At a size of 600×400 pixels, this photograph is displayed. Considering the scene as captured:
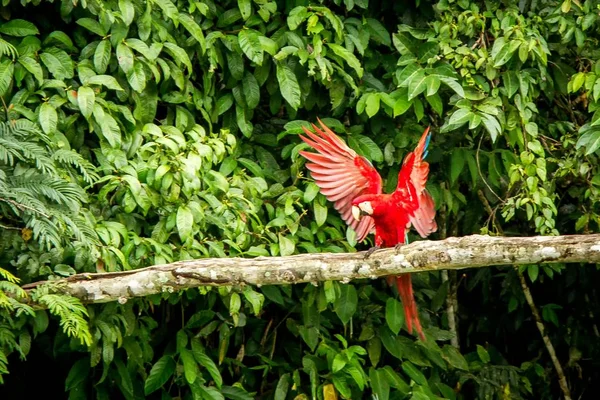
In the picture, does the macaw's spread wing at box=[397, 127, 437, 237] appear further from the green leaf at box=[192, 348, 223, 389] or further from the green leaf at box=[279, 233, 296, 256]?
the green leaf at box=[192, 348, 223, 389]

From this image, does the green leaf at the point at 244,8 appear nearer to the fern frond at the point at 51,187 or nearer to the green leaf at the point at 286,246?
the green leaf at the point at 286,246

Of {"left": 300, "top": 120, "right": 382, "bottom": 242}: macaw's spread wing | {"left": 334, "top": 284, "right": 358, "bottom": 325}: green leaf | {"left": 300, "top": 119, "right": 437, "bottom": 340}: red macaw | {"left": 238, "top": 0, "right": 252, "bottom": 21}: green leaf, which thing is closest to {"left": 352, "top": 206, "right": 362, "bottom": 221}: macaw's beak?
{"left": 300, "top": 119, "right": 437, "bottom": 340}: red macaw

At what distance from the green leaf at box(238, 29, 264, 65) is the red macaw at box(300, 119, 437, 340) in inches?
12.6

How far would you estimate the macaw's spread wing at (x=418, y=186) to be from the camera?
133 inches

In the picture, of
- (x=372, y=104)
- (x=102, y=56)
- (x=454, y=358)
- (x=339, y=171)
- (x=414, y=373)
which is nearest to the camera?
(x=102, y=56)

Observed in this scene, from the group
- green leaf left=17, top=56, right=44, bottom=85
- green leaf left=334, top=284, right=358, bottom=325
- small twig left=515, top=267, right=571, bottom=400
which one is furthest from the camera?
small twig left=515, top=267, right=571, bottom=400

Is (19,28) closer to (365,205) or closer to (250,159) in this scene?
(250,159)

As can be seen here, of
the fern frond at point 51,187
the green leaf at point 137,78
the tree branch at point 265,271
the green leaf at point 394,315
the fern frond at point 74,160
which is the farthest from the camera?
the green leaf at point 394,315

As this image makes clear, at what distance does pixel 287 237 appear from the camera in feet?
12.1

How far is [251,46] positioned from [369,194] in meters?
0.70

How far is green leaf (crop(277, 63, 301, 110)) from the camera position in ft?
12.4

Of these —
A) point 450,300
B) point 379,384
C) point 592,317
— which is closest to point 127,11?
point 379,384

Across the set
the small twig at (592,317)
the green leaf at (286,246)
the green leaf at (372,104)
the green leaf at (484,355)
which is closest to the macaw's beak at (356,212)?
the green leaf at (286,246)

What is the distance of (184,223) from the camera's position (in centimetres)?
333
